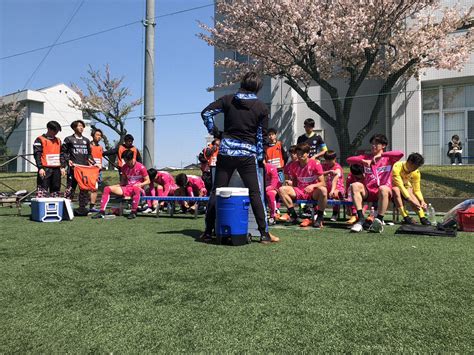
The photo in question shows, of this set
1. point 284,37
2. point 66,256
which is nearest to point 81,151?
point 66,256

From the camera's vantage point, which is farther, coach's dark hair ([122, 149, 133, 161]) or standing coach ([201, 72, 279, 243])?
coach's dark hair ([122, 149, 133, 161])

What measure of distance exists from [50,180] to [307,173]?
16.2 ft

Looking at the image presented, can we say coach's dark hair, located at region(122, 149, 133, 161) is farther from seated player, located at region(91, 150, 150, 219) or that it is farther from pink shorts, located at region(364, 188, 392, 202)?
pink shorts, located at region(364, 188, 392, 202)

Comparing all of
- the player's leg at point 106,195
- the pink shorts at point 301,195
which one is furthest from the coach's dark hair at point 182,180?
the pink shorts at point 301,195

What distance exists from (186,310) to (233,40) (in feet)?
52.6

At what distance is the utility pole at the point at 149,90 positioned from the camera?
11562mm

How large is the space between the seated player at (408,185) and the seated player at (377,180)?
0.10 m

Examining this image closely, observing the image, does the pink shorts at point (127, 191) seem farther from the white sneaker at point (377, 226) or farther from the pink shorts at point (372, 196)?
the white sneaker at point (377, 226)

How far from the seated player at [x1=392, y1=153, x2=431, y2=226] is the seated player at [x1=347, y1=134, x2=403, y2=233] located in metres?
0.10

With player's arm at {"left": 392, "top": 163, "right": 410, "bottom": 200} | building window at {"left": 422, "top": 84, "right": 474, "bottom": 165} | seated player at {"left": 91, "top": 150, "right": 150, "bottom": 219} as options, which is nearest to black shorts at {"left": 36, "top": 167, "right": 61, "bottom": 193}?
seated player at {"left": 91, "top": 150, "right": 150, "bottom": 219}

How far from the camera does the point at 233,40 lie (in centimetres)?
1684

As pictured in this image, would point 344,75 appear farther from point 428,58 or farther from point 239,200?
point 239,200

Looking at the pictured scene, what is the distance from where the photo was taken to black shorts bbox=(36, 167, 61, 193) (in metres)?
7.57

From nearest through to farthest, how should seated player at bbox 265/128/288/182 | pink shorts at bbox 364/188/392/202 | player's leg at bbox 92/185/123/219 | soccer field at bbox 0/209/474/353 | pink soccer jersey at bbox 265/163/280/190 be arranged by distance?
soccer field at bbox 0/209/474/353
pink shorts at bbox 364/188/392/202
pink soccer jersey at bbox 265/163/280/190
player's leg at bbox 92/185/123/219
seated player at bbox 265/128/288/182
